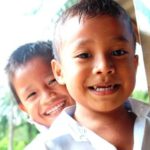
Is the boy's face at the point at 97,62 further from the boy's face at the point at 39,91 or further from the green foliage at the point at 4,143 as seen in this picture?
the green foliage at the point at 4,143

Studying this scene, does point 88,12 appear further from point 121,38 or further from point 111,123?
point 111,123

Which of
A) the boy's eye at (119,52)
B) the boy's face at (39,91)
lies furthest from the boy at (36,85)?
the boy's eye at (119,52)

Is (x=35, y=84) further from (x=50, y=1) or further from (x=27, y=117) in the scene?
(x=50, y=1)

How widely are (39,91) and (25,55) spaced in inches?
2.8

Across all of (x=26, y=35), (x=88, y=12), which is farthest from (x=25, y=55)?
(x=88, y=12)

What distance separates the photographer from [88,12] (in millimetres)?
574

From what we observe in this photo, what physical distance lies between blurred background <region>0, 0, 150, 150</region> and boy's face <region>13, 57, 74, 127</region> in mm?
21

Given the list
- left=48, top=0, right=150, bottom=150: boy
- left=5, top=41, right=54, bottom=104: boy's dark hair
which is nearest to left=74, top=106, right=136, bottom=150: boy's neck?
left=48, top=0, right=150, bottom=150: boy

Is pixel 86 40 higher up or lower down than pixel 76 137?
higher up

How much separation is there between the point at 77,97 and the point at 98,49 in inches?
3.6

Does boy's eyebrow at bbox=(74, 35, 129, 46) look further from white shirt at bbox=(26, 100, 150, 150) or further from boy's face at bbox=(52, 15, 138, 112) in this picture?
white shirt at bbox=(26, 100, 150, 150)

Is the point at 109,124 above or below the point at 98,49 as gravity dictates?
below

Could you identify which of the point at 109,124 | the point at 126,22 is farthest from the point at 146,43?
the point at 109,124

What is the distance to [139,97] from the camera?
2.16ft
